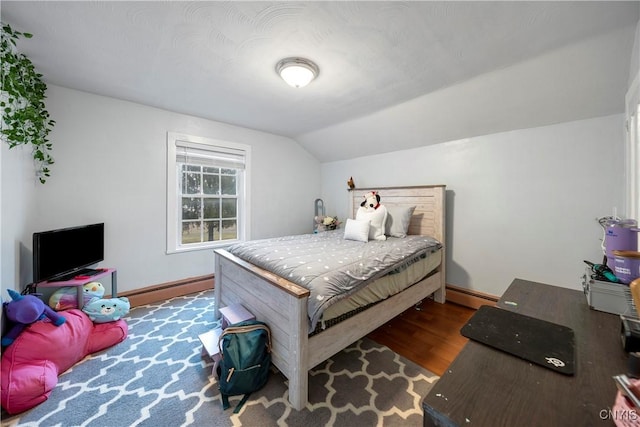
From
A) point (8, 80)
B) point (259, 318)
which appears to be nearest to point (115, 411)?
point (259, 318)

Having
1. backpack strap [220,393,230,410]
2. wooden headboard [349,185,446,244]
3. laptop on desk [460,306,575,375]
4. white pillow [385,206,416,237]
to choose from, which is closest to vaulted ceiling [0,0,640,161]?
wooden headboard [349,185,446,244]

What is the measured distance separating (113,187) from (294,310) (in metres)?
2.57

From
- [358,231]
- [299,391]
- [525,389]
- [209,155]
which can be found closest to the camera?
[525,389]

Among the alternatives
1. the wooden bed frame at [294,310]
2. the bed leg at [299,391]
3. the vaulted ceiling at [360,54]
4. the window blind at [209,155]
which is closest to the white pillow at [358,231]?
the wooden bed frame at [294,310]

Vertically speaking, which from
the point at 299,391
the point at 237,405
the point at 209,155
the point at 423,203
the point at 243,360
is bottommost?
the point at 237,405

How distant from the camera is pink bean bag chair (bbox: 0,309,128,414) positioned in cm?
136

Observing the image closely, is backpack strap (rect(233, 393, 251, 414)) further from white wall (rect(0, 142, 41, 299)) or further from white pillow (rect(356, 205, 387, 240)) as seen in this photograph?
white pillow (rect(356, 205, 387, 240))

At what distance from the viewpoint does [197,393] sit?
4.95 feet

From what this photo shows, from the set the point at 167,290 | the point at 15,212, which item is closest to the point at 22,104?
the point at 15,212

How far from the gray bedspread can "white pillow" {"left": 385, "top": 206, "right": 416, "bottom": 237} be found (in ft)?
0.95

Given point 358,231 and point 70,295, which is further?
point 358,231

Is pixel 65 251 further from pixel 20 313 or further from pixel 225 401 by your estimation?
pixel 225 401

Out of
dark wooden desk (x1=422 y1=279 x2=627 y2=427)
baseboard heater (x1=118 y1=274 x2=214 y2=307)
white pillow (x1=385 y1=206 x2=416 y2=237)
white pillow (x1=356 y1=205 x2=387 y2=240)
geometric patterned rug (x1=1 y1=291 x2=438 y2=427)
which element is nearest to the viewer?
dark wooden desk (x1=422 y1=279 x2=627 y2=427)

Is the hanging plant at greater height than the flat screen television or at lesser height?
greater
